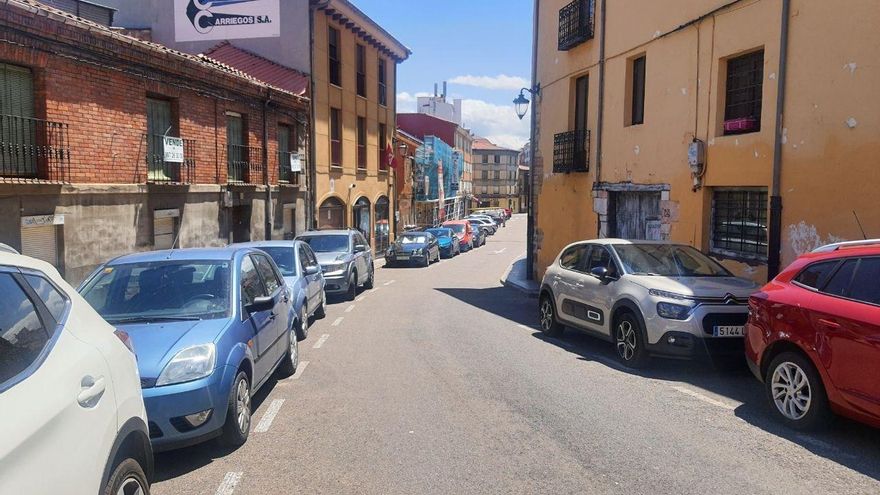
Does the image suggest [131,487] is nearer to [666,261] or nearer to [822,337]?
[822,337]

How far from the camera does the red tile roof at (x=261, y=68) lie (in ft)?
77.9

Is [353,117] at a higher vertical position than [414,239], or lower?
higher

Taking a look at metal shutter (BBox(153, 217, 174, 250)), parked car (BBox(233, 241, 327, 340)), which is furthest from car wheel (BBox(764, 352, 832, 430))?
metal shutter (BBox(153, 217, 174, 250))

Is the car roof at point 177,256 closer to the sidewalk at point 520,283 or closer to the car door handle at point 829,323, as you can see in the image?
the car door handle at point 829,323

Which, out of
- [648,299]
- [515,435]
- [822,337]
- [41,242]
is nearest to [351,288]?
[41,242]

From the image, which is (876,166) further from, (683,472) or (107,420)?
(107,420)

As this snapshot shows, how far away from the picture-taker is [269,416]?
627cm

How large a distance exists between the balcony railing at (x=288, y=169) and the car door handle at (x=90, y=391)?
1957 cm

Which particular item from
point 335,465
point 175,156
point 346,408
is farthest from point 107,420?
point 175,156

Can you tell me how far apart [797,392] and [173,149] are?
511 inches

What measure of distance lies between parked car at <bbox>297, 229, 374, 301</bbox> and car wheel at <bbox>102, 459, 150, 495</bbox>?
39.4ft

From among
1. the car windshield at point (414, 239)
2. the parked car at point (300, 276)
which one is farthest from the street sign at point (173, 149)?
the car windshield at point (414, 239)

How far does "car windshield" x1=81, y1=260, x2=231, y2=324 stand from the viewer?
19.0 feet

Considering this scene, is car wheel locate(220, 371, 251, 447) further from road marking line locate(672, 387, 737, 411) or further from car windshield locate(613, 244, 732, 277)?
car windshield locate(613, 244, 732, 277)
